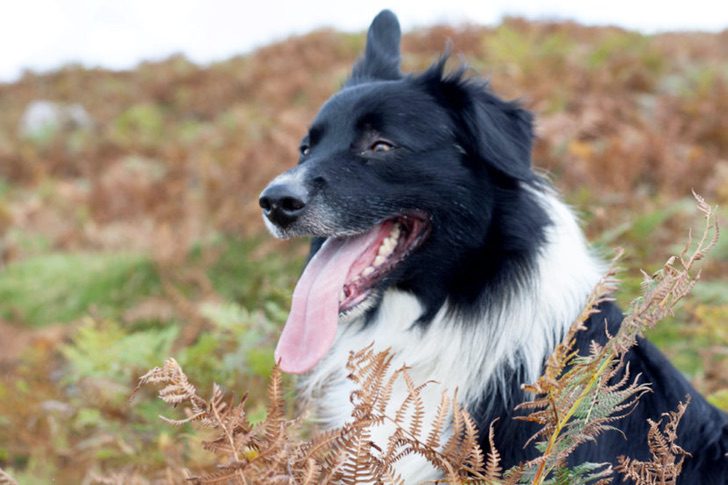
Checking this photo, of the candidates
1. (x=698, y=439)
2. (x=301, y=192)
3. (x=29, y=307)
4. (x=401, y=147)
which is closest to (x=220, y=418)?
(x=301, y=192)

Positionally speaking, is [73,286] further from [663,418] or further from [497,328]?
[663,418]

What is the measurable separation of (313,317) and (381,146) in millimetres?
759

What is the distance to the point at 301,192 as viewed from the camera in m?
2.90

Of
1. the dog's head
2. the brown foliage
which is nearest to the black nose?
the dog's head

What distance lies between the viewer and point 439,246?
2986 mm

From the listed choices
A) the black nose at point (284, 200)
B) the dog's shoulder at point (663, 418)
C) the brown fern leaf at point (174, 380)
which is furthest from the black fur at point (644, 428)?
the brown fern leaf at point (174, 380)

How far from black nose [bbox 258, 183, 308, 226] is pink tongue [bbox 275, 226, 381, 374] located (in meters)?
0.26

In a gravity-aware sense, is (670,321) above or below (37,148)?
above

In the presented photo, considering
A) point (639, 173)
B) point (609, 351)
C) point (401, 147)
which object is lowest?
point (639, 173)

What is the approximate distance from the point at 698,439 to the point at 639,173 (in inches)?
172

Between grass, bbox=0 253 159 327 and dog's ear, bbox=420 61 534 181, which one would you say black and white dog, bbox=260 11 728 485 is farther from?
grass, bbox=0 253 159 327

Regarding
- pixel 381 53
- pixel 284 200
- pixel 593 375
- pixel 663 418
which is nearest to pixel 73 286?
pixel 381 53

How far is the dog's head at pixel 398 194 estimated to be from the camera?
290 cm

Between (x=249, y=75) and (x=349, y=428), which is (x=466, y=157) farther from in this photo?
(x=249, y=75)
